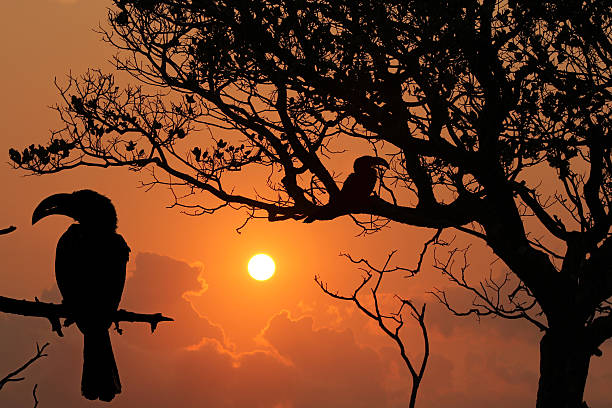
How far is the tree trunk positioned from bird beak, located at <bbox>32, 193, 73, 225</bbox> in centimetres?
909

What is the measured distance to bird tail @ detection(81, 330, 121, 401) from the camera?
5746 millimetres

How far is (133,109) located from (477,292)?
285 inches

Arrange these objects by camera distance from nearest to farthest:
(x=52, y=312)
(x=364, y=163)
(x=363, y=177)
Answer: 1. (x=52, y=312)
2. (x=363, y=177)
3. (x=364, y=163)

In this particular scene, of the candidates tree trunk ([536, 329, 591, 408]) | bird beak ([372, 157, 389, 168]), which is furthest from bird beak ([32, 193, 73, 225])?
tree trunk ([536, 329, 591, 408])

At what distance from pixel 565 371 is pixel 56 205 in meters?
9.40

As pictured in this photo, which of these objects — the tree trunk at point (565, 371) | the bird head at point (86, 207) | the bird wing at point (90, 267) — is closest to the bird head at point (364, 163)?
the tree trunk at point (565, 371)

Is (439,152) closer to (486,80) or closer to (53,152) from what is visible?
(486,80)

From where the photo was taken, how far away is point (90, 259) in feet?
24.3

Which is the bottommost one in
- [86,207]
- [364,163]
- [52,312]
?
[52,312]

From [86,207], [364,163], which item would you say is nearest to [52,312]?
[86,207]

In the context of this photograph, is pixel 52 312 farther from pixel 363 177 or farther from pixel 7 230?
pixel 363 177

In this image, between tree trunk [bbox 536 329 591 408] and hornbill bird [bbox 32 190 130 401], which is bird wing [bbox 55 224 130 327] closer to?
hornbill bird [bbox 32 190 130 401]

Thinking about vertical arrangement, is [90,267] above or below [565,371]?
below

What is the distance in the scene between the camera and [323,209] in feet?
45.4
